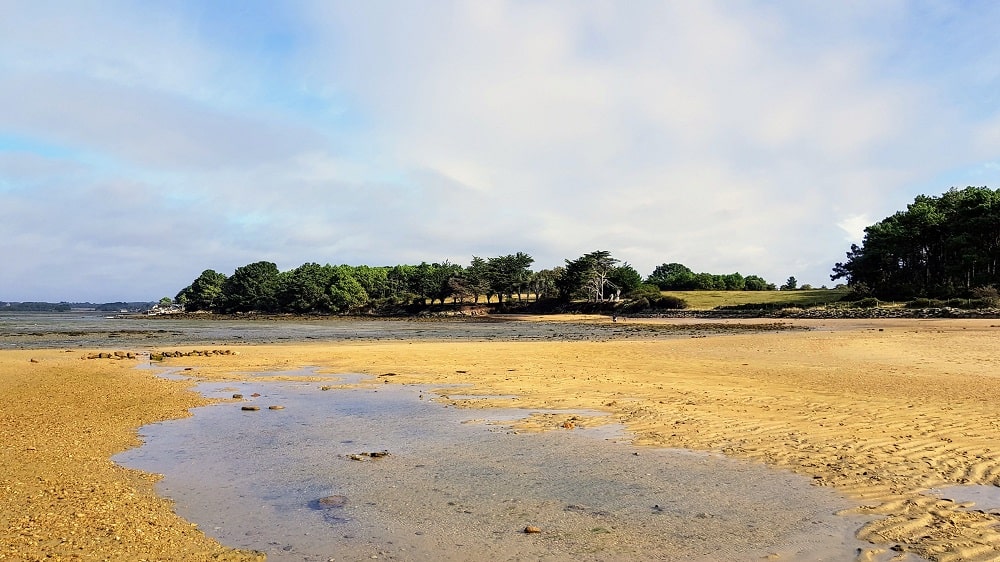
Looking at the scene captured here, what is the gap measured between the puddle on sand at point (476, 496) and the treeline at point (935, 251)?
67.3 meters

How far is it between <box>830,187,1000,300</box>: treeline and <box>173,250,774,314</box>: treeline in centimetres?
3146

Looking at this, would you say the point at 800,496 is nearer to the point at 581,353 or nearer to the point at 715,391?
the point at 715,391

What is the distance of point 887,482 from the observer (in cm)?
739

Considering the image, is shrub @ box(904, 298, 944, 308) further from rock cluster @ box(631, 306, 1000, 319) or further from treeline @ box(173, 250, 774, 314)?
treeline @ box(173, 250, 774, 314)

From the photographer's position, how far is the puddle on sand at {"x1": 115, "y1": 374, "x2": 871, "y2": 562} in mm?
5641

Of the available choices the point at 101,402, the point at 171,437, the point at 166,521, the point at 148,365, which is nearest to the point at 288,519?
the point at 166,521

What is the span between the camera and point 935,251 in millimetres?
79188

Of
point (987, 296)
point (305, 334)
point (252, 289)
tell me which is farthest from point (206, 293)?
point (987, 296)

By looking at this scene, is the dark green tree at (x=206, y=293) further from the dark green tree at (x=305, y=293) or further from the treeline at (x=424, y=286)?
the dark green tree at (x=305, y=293)

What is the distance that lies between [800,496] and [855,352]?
21220 mm

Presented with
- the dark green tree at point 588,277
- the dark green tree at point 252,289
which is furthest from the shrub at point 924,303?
the dark green tree at point 252,289

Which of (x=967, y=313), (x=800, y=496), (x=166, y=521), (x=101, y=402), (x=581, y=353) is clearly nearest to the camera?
(x=166, y=521)

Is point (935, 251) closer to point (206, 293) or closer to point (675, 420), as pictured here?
point (675, 420)

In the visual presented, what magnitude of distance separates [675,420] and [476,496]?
560 centimetres
